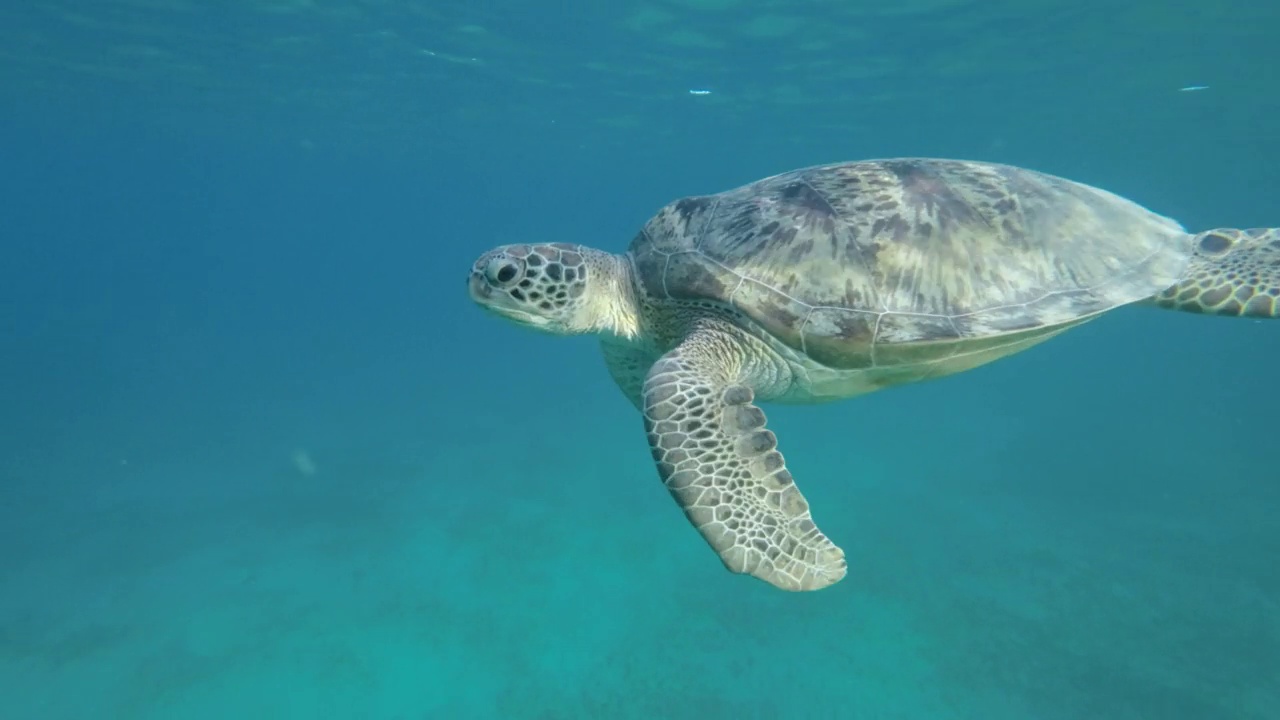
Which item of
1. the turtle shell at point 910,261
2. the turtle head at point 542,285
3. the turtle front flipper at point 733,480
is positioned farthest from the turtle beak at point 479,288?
the turtle front flipper at point 733,480

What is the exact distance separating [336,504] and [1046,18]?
732 inches

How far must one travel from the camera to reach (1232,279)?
434 centimetres

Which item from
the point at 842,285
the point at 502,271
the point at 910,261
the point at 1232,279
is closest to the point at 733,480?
the point at 842,285

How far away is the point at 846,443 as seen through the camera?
15719mm

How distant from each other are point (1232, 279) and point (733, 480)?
3518mm

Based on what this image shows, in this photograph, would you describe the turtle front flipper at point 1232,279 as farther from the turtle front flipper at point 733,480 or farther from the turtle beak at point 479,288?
the turtle beak at point 479,288

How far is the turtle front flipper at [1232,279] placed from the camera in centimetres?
423

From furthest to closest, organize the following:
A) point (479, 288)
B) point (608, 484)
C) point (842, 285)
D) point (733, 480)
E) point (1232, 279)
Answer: point (608, 484)
point (479, 288)
point (1232, 279)
point (842, 285)
point (733, 480)

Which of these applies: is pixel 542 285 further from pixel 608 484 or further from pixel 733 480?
pixel 608 484

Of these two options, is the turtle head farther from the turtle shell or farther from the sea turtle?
the turtle shell

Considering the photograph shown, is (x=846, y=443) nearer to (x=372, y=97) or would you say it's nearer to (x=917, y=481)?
(x=917, y=481)

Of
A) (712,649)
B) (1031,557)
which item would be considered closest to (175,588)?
(712,649)

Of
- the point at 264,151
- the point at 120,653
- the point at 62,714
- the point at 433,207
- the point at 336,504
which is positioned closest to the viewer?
the point at 62,714

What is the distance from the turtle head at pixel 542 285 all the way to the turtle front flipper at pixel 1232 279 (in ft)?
11.9
